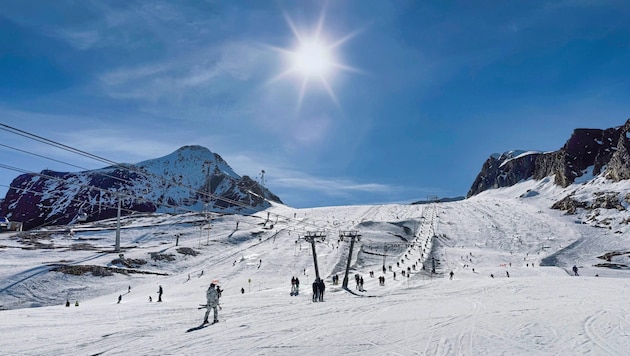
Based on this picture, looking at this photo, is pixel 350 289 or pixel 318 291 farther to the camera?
pixel 350 289

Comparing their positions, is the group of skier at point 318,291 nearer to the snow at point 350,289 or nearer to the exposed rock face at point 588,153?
the snow at point 350,289

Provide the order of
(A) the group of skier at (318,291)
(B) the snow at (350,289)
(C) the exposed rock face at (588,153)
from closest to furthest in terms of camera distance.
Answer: (B) the snow at (350,289)
(A) the group of skier at (318,291)
(C) the exposed rock face at (588,153)

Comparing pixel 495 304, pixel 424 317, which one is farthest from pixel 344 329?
pixel 495 304

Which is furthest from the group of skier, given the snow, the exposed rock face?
the exposed rock face

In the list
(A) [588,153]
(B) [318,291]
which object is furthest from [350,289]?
(A) [588,153]

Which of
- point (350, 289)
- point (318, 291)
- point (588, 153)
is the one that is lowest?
point (350, 289)

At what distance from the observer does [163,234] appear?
314 feet

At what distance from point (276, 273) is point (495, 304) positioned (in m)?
39.8

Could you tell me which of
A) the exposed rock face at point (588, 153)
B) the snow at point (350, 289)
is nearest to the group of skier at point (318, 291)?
the snow at point (350, 289)

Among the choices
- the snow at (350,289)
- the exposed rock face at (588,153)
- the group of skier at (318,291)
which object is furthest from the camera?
the exposed rock face at (588,153)

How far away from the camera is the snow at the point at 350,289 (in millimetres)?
11695

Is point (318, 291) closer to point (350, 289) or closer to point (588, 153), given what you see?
point (350, 289)

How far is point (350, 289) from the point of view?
34750 millimetres

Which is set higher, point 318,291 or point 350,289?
point 318,291
